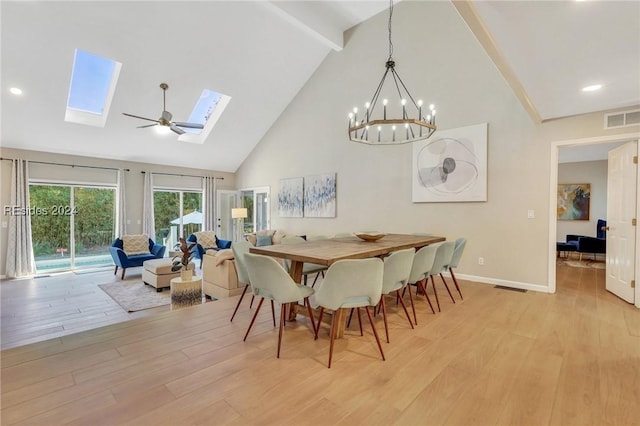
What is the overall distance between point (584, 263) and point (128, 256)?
9.61 m

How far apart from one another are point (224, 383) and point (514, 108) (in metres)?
5.01

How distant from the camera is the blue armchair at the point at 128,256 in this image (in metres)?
5.96

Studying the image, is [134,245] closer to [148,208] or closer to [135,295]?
[148,208]

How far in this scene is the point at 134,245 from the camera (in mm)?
6586

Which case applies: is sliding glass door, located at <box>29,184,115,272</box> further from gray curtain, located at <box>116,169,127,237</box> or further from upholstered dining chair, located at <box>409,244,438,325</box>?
upholstered dining chair, located at <box>409,244,438,325</box>

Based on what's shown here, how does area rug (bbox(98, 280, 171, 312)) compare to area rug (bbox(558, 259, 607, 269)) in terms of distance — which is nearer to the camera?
area rug (bbox(98, 280, 171, 312))

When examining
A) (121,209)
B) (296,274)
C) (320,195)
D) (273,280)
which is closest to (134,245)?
(121,209)

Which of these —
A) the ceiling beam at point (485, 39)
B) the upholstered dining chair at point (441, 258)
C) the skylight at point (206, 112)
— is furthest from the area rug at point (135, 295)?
the ceiling beam at point (485, 39)

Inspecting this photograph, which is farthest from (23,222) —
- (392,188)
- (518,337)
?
(518,337)

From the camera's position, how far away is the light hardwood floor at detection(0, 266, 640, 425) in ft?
5.62

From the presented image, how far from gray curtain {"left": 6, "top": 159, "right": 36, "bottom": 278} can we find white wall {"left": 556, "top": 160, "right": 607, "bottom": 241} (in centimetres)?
1249

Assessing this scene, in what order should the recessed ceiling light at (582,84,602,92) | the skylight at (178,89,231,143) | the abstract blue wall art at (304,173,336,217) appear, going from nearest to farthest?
the recessed ceiling light at (582,84,602,92)
the abstract blue wall art at (304,173,336,217)
the skylight at (178,89,231,143)

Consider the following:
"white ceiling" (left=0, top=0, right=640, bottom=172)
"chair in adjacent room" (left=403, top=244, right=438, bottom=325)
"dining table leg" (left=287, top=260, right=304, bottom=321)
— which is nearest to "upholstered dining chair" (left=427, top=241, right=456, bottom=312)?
"chair in adjacent room" (left=403, top=244, right=438, bottom=325)

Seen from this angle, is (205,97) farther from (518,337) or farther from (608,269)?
(608,269)
